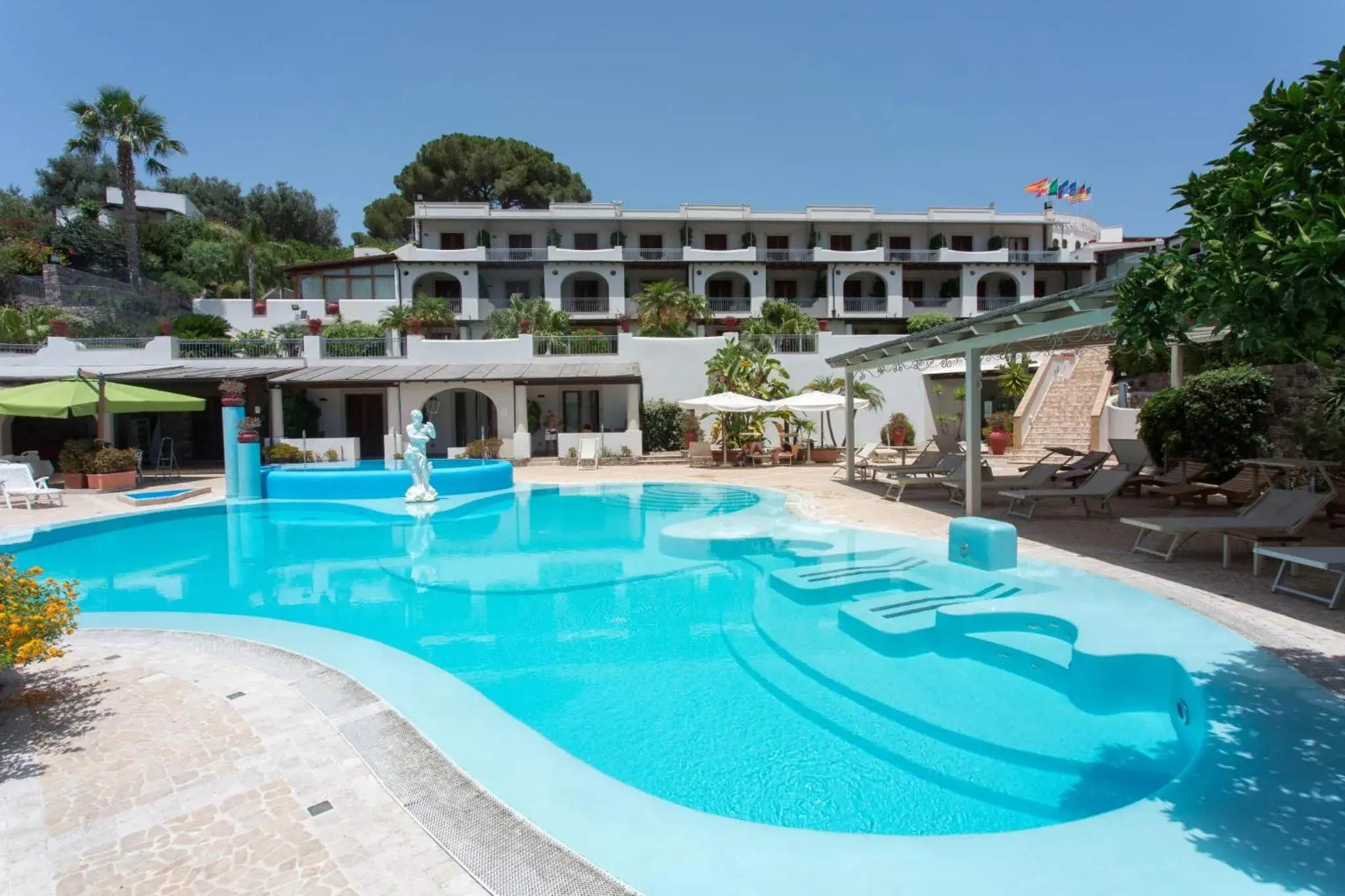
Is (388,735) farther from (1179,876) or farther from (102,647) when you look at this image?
(1179,876)

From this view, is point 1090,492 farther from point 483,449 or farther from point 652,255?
point 652,255

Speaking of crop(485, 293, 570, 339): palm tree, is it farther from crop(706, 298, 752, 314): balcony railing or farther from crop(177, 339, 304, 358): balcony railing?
crop(706, 298, 752, 314): balcony railing

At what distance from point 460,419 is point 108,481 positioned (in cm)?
1138

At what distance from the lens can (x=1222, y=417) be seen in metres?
12.9

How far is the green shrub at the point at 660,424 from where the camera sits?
23844mm

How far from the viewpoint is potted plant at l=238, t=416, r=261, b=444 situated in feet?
52.2

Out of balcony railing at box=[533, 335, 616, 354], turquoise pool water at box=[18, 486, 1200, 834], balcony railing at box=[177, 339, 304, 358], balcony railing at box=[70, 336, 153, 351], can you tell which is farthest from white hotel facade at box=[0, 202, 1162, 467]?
turquoise pool water at box=[18, 486, 1200, 834]

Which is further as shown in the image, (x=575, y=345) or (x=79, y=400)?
(x=575, y=345)

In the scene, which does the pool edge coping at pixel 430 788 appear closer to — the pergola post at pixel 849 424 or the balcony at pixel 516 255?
the pergola post at pixel 849 424

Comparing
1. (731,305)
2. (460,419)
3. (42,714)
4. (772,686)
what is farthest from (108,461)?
(731,305)

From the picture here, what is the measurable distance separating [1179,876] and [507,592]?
282 inches

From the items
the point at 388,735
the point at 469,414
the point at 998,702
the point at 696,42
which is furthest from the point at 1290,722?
the point at 469,414

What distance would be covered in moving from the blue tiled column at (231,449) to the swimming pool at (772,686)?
5.04 meters

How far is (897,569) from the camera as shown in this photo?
9.00m
